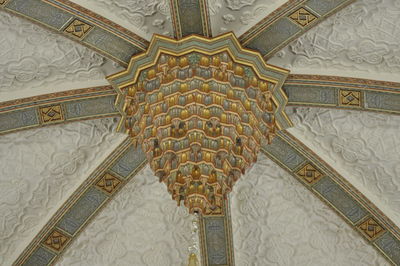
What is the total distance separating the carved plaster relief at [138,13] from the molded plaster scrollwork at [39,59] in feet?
1.73

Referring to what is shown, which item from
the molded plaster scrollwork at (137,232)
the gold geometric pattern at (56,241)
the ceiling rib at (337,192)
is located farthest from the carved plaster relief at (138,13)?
the gold geometric pattern at (56,241)

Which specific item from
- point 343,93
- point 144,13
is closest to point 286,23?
point 343,93

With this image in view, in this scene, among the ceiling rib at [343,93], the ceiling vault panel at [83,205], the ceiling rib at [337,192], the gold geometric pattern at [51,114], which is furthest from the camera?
the ceiling vault panel at [83,205]

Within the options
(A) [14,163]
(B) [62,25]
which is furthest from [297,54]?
(A) [14,163]

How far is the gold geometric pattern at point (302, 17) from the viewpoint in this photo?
10086mm

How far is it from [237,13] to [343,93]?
155cm

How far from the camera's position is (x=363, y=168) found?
11.5 meters

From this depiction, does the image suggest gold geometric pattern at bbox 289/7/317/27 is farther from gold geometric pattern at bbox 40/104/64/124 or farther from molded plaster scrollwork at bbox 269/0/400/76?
gold geometric pattern at bbox 40/104/64/124

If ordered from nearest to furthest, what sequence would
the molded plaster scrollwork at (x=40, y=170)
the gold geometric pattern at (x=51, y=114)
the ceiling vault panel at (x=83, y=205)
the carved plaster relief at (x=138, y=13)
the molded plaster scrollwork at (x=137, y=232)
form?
the carved plaster relief at (x=138, y=13), the gold geometric pattern at (x=51, y=114), the molded plaster scrollwork at (x=40, y=170), the ceiling vault panel at (x=83, y=205), the molded plaster scrollwork at (x=137, y=232)

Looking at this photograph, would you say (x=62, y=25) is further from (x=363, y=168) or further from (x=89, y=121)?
(x=363, y=168)

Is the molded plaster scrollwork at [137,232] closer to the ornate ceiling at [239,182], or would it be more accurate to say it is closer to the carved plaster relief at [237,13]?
the ornate ceiling at [239,182]

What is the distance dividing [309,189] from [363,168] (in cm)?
75

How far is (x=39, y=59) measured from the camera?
10602 millimetres

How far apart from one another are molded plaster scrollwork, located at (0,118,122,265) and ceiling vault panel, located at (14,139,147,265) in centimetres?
9
